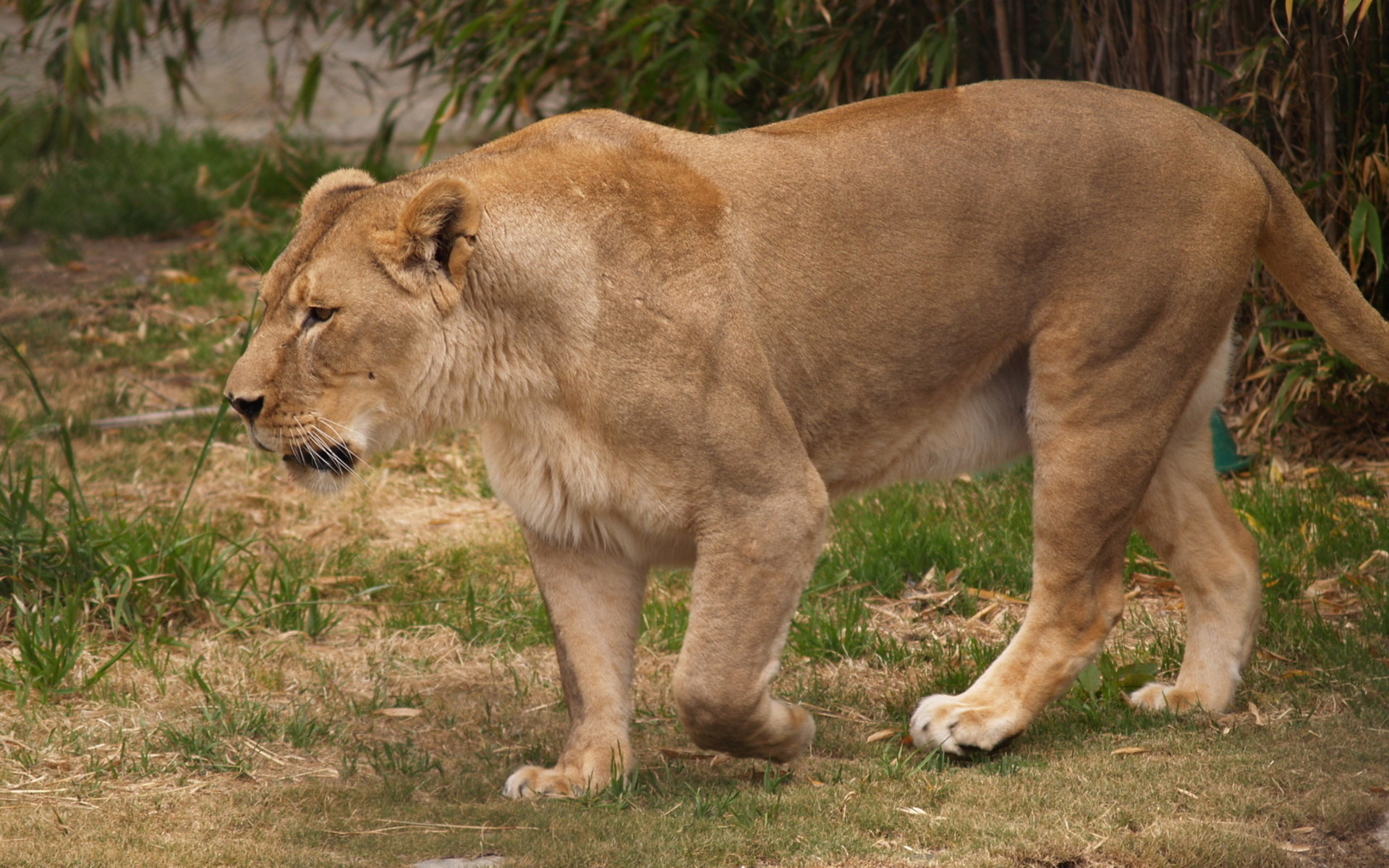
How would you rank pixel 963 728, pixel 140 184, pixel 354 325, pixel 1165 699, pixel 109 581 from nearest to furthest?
1. pixel 354 325
2. pixel 963 728
3. pixel 1165 699
4. pixel 109 581
5. pixel 140 184

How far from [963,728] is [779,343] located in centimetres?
90

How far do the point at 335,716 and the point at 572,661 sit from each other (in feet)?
2.45

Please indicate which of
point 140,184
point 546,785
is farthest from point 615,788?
point 140,184

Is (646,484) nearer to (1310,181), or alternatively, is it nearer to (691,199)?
(691,199)

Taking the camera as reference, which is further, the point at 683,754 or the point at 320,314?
the point at 683,754

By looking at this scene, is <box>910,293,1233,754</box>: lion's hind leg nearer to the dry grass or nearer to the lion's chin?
the dry grass

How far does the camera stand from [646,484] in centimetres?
306

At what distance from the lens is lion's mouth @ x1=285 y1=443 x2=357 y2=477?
3102 millimetres

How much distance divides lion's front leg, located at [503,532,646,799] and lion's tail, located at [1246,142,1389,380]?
1652 mm

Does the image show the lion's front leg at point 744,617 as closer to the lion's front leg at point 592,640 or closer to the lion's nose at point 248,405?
the lion's front leg at point 592,640

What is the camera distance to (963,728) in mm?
3289

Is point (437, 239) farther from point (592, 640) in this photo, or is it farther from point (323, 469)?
point (592, 640)

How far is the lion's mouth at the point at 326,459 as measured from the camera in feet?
10.2

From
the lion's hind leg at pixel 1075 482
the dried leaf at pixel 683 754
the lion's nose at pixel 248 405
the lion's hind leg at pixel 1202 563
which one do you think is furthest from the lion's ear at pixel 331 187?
the lion's hind leg at pixel 1202 563
